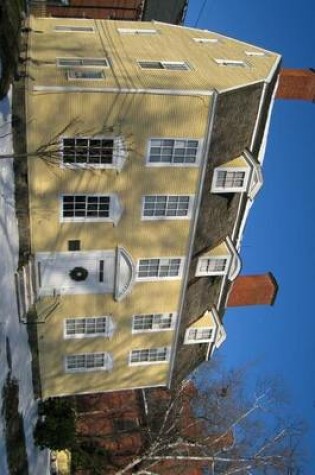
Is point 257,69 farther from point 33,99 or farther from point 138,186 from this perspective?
point 33,99

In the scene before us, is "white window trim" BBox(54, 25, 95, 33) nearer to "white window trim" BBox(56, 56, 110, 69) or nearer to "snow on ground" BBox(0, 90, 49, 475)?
"white window trim" BBox(56, 56, 110, 69)

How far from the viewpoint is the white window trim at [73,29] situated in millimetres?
23422

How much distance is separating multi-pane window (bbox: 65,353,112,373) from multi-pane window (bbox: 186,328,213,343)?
3949 millimetres

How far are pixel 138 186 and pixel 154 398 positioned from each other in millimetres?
22746

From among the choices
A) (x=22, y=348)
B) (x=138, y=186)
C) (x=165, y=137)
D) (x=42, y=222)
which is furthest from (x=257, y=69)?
(x=22, y=348)

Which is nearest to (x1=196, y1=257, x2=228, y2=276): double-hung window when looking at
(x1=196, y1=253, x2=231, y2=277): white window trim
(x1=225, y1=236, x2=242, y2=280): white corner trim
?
(x1=196, y1=253, x2=231, y2=277): white window trim

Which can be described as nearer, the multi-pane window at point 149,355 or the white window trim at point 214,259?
the white window trim at point 214,259

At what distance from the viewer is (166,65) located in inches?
797

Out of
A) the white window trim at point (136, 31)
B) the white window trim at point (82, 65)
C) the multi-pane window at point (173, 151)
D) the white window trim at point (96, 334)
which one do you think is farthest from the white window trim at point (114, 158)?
the white window trim at point (96, 334)

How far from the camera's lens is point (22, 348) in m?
22.0

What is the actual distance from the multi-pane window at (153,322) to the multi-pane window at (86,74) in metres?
10.6

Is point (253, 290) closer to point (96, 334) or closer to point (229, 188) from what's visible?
point (229, 188)

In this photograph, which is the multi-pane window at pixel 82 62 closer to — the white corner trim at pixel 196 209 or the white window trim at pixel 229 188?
the white corner trim at pixel 196 209

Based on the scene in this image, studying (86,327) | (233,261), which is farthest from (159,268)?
(86,327)
